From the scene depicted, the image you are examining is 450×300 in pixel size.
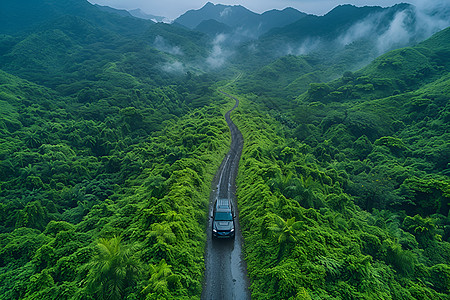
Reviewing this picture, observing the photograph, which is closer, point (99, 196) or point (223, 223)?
point (223, 223)

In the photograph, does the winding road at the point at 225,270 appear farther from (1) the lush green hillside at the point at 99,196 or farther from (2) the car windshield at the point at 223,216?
(2) the car windshield at the point at 223,216

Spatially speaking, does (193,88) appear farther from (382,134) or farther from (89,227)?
(89,227)

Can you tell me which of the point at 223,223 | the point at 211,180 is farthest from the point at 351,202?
the point at 223,223

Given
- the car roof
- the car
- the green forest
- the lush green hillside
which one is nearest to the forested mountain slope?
the green forest

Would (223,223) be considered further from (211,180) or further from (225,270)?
(211,180)

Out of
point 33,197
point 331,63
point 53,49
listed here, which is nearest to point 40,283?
point 33,197

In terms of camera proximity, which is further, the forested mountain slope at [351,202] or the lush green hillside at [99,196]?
the forested mountain slope at [351,202]

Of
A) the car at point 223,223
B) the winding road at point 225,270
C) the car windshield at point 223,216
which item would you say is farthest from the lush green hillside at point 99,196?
the car windshield at point 223,216
